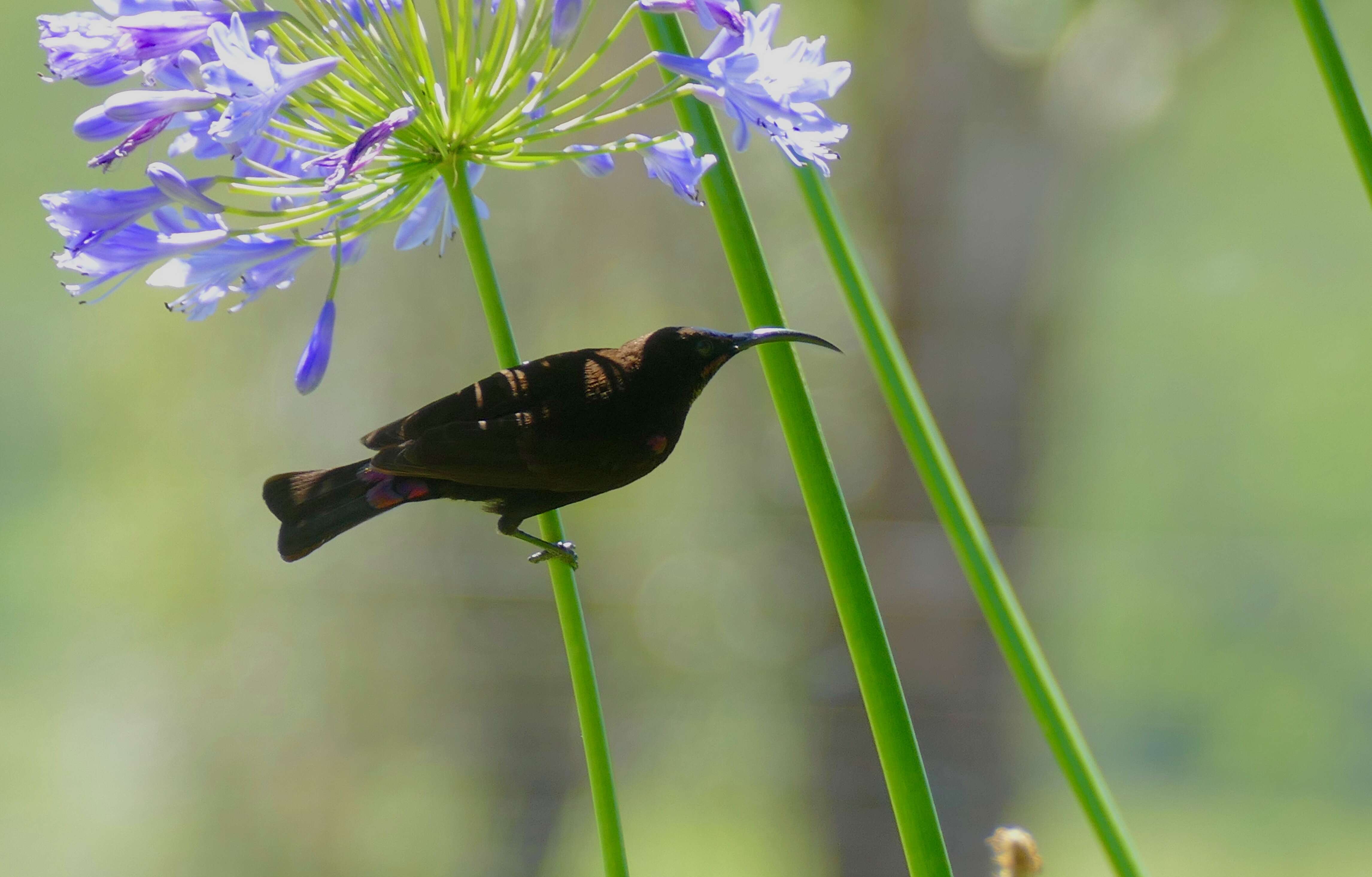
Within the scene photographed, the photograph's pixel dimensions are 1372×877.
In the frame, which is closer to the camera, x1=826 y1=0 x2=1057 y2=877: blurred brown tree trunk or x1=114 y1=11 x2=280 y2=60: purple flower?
x1=114 y1=11 x2=280 y2=60: purple flower

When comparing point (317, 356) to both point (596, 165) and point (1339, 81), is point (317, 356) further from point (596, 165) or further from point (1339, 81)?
point (1339, 81)

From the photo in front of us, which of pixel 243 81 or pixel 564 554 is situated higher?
pixel 243 81

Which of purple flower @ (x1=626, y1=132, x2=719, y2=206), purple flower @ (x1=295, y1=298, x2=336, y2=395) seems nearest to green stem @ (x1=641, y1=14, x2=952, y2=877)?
purple flower @ (x1=626, y1=132, x2=719, y2=206)

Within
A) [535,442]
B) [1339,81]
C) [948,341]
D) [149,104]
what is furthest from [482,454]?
[948,341]

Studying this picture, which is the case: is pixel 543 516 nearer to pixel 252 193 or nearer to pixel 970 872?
pixel 252 193

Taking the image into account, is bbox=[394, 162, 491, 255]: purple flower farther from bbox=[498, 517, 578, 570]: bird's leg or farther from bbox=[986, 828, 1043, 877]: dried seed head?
bbox=[986, 828, 1043, 877]: dried seed head

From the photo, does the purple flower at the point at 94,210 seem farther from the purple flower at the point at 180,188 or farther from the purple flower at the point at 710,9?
the purple flower at the point at 710,9

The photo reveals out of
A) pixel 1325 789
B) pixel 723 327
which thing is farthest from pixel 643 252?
pixel 1325 789
